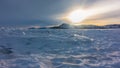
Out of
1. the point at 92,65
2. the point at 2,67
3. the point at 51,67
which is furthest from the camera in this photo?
the point at 92,65

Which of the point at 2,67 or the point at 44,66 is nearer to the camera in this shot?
the point at 2,67

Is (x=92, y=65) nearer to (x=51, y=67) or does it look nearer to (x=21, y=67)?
(x=51, y=67)

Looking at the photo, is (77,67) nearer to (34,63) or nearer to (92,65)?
(92,65)

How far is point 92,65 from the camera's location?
26.4 feet

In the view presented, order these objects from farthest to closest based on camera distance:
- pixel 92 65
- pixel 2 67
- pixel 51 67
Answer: pixel 92 65 → pixel 51 67 → pixel 2 67

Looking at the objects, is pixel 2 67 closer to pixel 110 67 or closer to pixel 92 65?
pixel 92 65

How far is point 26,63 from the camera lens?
7.80 m

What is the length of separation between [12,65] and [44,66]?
46.2 inches

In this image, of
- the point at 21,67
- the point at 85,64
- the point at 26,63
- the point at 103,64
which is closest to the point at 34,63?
the point at 26,63

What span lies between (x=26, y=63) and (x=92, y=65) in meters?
2.59

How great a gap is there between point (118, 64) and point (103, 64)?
1.99 ft

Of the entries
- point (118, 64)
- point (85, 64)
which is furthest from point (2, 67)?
point (118, 64)

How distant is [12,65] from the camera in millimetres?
7422

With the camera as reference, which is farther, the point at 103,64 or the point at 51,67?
the point at 103,64
